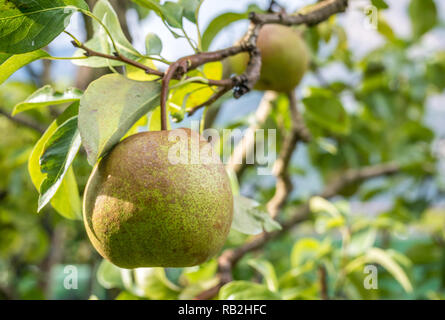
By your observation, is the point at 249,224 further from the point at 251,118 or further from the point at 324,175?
the point at 324,175

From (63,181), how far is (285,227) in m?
1.08

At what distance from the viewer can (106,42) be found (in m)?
0.55

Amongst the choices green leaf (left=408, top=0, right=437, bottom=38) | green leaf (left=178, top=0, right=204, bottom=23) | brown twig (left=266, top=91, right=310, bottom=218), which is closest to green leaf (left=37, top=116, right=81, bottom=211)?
green leaf (left=178, top=0, right=204, bottom=23)

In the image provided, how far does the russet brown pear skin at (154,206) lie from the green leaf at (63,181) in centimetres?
11

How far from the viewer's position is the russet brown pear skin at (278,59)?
898mm

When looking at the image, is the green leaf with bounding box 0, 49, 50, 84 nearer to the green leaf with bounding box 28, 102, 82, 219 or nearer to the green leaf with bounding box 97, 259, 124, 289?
the green leaf with bounding box 28, 102, 82, 219

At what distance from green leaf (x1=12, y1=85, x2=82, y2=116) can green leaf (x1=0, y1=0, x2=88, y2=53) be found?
0.10 meters

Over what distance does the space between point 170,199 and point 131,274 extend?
1.85 feet

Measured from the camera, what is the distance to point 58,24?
0.45m

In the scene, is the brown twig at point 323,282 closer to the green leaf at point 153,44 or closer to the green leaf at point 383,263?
the green leaf at point 383,263

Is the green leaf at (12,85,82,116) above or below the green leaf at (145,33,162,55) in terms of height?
below

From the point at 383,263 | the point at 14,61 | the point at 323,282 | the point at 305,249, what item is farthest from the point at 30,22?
the point at 305,249

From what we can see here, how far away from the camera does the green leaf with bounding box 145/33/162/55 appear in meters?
0.56
